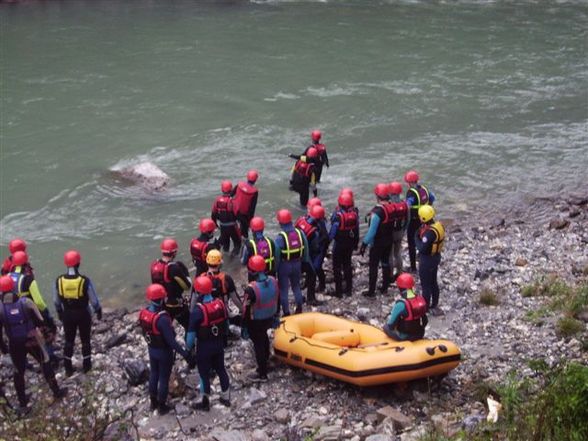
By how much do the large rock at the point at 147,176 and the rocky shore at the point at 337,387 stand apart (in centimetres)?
619

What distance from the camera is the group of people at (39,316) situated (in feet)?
33.0

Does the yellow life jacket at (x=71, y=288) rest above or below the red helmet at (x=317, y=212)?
below

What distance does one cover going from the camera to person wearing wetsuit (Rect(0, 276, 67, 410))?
10.0 metres

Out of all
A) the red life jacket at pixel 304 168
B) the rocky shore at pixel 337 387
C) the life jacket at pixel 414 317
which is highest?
the red life jacket at pixel 304 168

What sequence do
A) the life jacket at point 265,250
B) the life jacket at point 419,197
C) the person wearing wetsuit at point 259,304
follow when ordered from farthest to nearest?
the life jacket at point 419,197 → the life jacket at point 265,250 → the person wearing wetsuit at point 259,304

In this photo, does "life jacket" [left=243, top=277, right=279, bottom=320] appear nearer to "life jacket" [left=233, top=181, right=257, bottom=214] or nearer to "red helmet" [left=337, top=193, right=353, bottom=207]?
"red helmet" [left=337, top=193, right=353, bottom=207]

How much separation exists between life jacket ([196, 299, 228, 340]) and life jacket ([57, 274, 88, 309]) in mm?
2138

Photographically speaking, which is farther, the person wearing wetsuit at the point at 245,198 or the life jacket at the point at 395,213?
the person wearing wetsuit at the point at 245,198

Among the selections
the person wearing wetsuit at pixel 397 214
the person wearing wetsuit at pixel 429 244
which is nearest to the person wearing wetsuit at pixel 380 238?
the person wearing wetsuit at pixel 397 214

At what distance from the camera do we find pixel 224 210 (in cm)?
1428

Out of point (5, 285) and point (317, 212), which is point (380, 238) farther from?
point (5, 285)

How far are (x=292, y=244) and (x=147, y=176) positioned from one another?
8.75 m

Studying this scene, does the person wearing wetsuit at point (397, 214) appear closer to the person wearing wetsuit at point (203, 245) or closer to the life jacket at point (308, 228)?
Result: the life jacket at point (308, 228)

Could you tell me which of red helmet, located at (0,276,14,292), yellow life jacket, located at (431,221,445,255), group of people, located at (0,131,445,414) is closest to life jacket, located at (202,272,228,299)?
group of people, located at (0,131,445,414)
